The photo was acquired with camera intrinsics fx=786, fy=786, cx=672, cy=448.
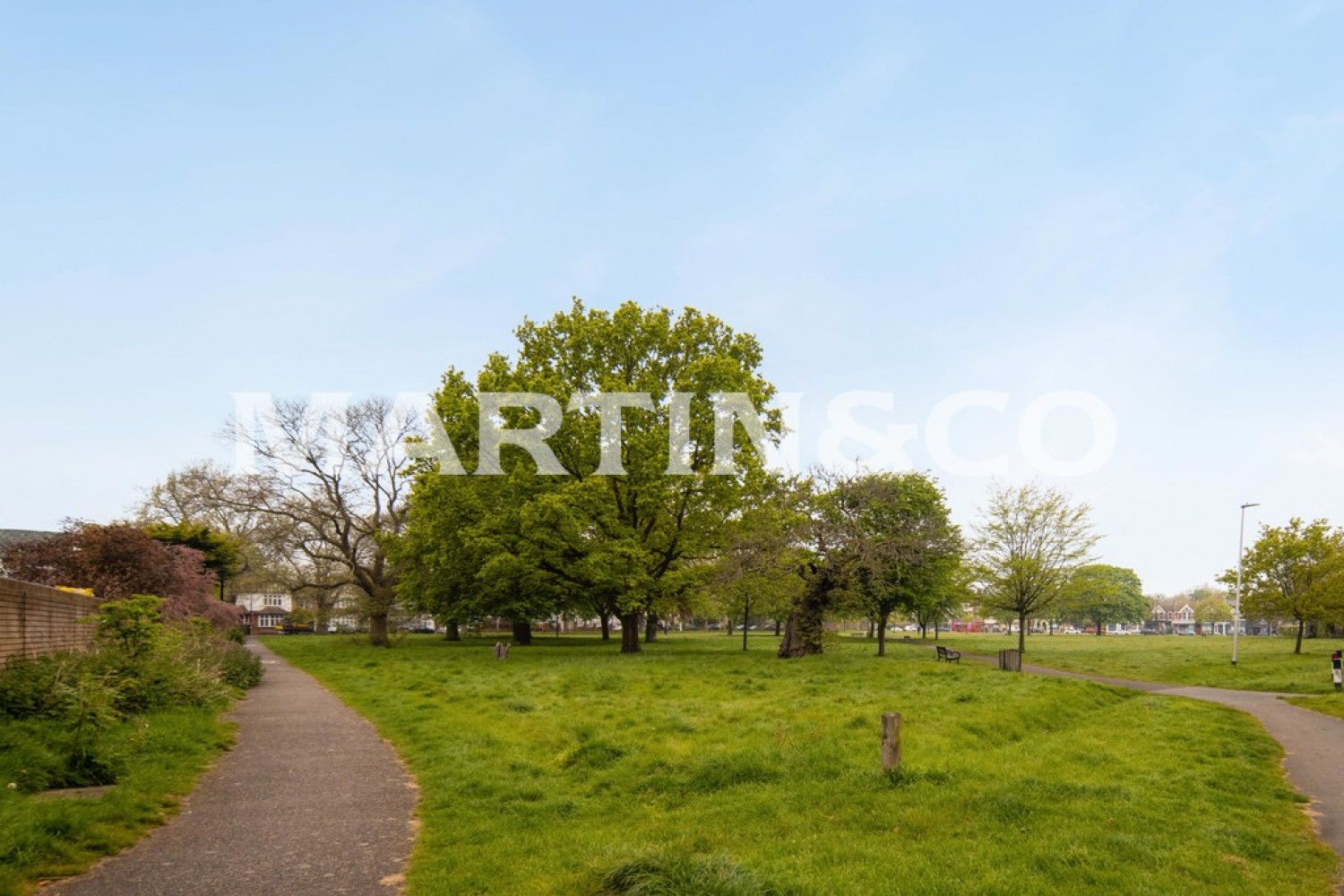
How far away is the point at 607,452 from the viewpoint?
99.4ft

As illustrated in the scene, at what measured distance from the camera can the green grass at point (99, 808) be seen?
6.62 m

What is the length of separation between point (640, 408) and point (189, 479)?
43409mm

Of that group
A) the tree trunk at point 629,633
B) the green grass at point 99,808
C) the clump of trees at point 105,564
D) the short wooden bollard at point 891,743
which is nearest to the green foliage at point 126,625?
the green grass at point 99,808

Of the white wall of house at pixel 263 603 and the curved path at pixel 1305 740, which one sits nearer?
the curved path at pixel 1305 740

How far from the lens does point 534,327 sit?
110 feet

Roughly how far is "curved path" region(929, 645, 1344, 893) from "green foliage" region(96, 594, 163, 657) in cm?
1834

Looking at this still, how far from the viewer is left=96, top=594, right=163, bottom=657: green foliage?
15.2 m

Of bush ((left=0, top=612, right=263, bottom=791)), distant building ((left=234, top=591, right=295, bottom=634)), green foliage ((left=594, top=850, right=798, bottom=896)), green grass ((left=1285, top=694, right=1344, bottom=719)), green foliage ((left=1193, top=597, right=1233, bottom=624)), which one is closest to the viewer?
green foliage ((left=594, top=850, right=798, bottom=896))

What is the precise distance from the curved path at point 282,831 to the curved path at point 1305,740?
8917 mm

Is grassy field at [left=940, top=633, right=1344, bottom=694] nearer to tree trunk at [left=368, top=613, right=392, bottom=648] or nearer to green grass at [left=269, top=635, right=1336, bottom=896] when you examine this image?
green grass at [left=269, top=635, right=1336, bottom=896]

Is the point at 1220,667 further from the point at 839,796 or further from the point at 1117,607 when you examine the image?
the point at 1117,607

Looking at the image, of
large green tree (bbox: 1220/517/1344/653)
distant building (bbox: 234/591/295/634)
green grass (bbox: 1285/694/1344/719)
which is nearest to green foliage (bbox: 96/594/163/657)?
green grass (bbox: 1285/694/1344/719)

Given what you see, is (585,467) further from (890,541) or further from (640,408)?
(890,541)

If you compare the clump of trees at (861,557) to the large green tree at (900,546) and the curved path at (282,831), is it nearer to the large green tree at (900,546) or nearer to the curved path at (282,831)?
the large green tree at (900,546)
